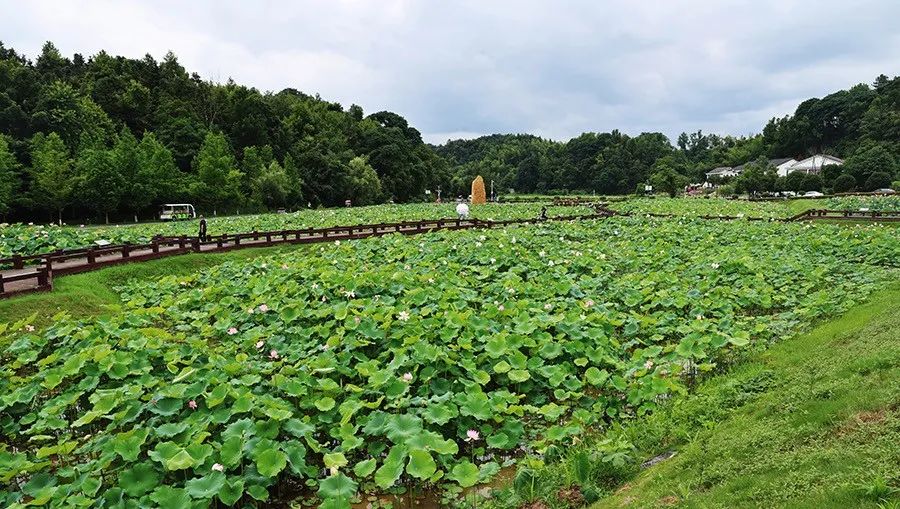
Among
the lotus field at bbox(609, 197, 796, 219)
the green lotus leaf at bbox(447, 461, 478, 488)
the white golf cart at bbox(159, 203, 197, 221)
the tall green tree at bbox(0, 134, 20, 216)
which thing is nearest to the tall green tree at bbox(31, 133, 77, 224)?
the tall green tree at bbox(0, 134, 20, 216)

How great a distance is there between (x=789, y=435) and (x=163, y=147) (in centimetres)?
4578

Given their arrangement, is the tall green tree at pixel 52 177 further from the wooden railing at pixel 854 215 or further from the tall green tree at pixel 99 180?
the wooden railing at pixel 854 215

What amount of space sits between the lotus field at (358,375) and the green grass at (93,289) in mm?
988

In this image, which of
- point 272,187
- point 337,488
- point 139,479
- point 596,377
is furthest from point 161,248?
point 272,187

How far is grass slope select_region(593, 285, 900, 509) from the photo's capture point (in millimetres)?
3301

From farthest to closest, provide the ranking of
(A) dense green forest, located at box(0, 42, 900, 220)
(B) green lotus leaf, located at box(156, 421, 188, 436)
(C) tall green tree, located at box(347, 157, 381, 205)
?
(C) tall green tree, located at box(347, 157, 381, 205)
(A) dense green forest, located at box(0, 42, 900, 220)
(B) green lotus leaf, located at box(156, 421, 188, 436)

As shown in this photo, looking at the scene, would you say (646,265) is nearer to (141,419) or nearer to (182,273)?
(141,419)

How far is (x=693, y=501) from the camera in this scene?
3564mm

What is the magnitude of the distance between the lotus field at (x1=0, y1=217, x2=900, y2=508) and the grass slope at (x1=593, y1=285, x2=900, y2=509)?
0.54 m

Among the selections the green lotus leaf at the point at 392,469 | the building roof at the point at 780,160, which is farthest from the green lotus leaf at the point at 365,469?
the building roof at the point at 780,160

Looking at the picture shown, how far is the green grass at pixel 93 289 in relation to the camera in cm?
1048

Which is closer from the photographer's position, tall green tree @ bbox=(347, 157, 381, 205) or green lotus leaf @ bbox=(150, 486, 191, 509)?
green lotus leaf @ bbox=(150, 486, 191, 509)

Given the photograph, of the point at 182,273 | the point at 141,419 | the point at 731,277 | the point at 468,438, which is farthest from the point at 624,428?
the point at 182,273

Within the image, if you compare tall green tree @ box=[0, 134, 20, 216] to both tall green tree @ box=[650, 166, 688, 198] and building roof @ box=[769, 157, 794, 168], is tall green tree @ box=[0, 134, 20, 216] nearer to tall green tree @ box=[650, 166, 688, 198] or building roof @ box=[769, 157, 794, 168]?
tall green tree @ box=[650, 166, 688, 198]
